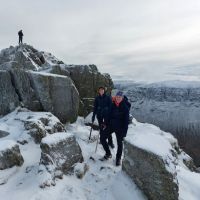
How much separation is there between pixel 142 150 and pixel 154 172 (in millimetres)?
873

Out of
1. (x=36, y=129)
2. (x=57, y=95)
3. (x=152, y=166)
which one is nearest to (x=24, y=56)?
(x=57, y=95)

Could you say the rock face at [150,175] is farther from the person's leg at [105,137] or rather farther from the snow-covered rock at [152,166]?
the person's leg at [105,137]

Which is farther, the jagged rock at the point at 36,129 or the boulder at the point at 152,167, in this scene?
the jagged rock at the point at 36,129

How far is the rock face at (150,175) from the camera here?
1090 cm

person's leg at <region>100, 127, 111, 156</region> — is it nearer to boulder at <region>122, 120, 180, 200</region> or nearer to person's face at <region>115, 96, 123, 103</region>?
person's face at <region>115, 96, 123, 103</region>

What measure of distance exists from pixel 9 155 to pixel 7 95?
8.21 metres

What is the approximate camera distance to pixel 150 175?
1132 centimetres

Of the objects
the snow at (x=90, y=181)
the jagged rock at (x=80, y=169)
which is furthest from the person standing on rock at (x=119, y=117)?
the jagged rock at (x=80, y=169)

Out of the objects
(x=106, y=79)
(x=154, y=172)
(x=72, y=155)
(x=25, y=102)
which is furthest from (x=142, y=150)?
(x=106, y=79)

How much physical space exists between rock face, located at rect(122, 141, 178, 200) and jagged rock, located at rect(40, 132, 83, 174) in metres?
2.54

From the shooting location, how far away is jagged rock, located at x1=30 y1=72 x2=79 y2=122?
2056 cm

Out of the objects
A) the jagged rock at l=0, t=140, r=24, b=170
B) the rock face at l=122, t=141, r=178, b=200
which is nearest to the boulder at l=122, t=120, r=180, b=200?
the rock face at l=122, t=141, r=178, b=200

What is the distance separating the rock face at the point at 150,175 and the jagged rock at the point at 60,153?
254cm

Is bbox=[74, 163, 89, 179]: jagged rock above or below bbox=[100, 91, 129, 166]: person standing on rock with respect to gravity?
below
